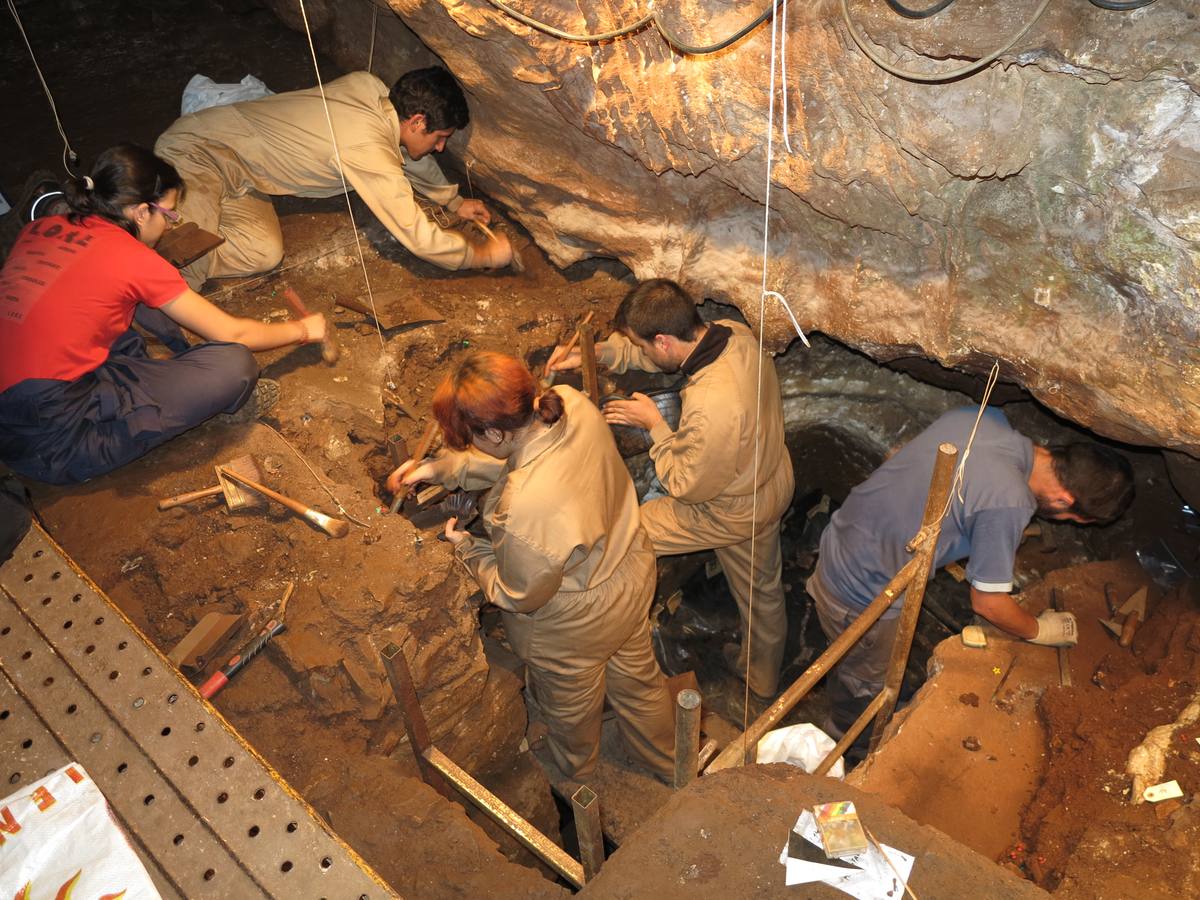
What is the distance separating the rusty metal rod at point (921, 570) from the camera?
10.3 ft

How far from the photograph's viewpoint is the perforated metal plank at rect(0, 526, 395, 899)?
178cm

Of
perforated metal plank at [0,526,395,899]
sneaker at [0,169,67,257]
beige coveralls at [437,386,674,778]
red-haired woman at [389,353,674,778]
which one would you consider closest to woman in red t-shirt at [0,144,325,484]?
sneaker at [0,169,67,257]

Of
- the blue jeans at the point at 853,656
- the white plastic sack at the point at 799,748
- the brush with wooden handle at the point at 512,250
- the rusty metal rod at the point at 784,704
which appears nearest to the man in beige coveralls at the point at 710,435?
the blue jeans at the point at 853,656

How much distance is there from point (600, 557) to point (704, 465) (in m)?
0.75

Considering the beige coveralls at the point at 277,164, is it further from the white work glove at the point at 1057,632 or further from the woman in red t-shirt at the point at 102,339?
the white work glove at the point at 1057,632

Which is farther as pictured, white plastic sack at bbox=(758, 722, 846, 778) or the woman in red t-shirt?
white plastic sack at bbox=(758, 722, 846, 778)

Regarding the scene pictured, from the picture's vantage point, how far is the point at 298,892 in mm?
1754

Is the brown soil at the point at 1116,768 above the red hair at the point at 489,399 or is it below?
below

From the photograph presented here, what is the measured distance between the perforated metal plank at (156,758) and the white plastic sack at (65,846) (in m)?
0.03

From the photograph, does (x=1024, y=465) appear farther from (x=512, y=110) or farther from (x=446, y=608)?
(x=512, y=110)

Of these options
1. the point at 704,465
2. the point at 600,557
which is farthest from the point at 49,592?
the point at 704,465

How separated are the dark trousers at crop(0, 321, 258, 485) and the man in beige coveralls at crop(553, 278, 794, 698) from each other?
5.51 ft

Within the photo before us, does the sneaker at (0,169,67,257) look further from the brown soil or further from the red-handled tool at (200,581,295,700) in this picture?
the brown soil

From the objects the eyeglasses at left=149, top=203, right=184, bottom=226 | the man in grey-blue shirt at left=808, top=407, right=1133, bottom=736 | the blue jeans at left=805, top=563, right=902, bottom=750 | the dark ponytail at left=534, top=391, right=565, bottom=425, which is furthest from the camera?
the blue jeans at left=805, top=563, right=902, bottom=750
